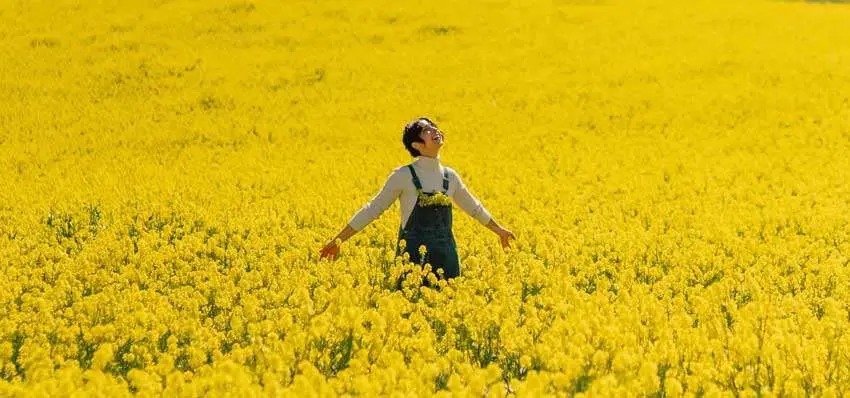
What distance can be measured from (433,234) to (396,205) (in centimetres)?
416

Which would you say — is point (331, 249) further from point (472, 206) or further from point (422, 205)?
point (472, 206)

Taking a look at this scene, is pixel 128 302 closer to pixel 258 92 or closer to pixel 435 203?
pixel 435 203

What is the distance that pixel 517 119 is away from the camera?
15.6 m

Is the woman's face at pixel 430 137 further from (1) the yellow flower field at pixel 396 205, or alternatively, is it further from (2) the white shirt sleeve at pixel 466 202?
(1) the yellow flower field at pixel 396 205

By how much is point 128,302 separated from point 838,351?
11.9 ft

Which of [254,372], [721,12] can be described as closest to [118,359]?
[254,372]

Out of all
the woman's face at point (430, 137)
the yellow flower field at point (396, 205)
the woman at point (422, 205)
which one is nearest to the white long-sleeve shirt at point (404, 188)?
the woman at point (422, 205)

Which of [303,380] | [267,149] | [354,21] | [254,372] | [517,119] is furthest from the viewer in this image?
[354,21]

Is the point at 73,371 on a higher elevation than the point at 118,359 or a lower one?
higher

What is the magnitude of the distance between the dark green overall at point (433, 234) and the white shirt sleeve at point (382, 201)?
0.10 meters

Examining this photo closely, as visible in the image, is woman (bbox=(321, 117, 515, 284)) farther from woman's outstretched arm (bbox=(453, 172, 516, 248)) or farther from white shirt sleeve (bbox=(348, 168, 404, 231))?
woman's outstretched arm (bbox=(453, 172, 516, 248))

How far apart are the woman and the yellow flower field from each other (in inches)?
8.7

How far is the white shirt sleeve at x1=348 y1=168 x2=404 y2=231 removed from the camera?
5.13 m

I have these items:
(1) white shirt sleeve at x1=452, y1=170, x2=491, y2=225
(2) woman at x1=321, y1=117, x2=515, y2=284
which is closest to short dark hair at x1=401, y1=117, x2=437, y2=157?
(2) woman at x1=321, y1=117, x2=515, y2=284
